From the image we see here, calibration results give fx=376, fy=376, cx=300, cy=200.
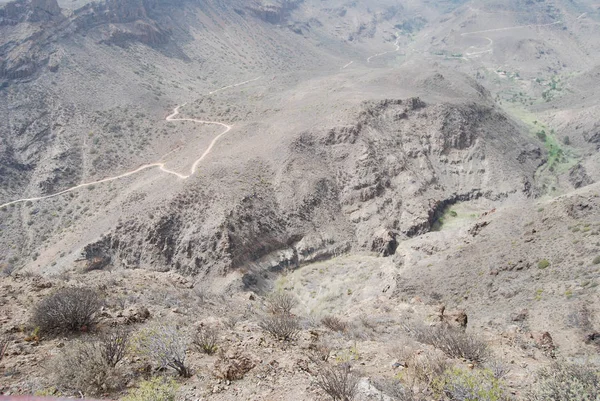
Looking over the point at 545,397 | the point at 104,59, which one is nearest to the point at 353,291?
the point at 545,397

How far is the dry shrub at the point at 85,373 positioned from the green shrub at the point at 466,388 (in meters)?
7.09

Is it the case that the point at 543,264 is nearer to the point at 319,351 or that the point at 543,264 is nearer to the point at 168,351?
the point at 319,351

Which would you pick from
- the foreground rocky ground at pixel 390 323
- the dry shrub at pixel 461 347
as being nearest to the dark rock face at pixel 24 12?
the foreground rocky ground at pixel 390 323

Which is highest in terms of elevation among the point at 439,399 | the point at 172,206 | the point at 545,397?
the point at 545,397

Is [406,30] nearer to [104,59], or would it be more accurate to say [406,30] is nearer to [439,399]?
[104,59]

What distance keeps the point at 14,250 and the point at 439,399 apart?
143ft

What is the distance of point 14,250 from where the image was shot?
3778 cm

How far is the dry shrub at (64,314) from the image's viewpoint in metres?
10.5

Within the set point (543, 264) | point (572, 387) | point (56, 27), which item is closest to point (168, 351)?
point (572, 387)

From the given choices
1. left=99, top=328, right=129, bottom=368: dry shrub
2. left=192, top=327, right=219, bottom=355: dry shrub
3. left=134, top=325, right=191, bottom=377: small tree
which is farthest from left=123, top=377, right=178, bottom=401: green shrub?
left=192, top=327, right=219, bottom=355: dry shrub

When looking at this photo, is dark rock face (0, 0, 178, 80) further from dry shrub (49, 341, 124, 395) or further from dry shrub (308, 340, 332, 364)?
dry shrub (308, 340, 332, 364)

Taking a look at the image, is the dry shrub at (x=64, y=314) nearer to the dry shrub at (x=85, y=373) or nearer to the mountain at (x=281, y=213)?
the mountain at (x=281, y=213)

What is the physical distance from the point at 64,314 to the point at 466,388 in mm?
10526

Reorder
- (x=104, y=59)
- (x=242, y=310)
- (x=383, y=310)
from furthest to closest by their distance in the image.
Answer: (x=104, y=59) → (x=383, y=310) → (x=242, y=310)
